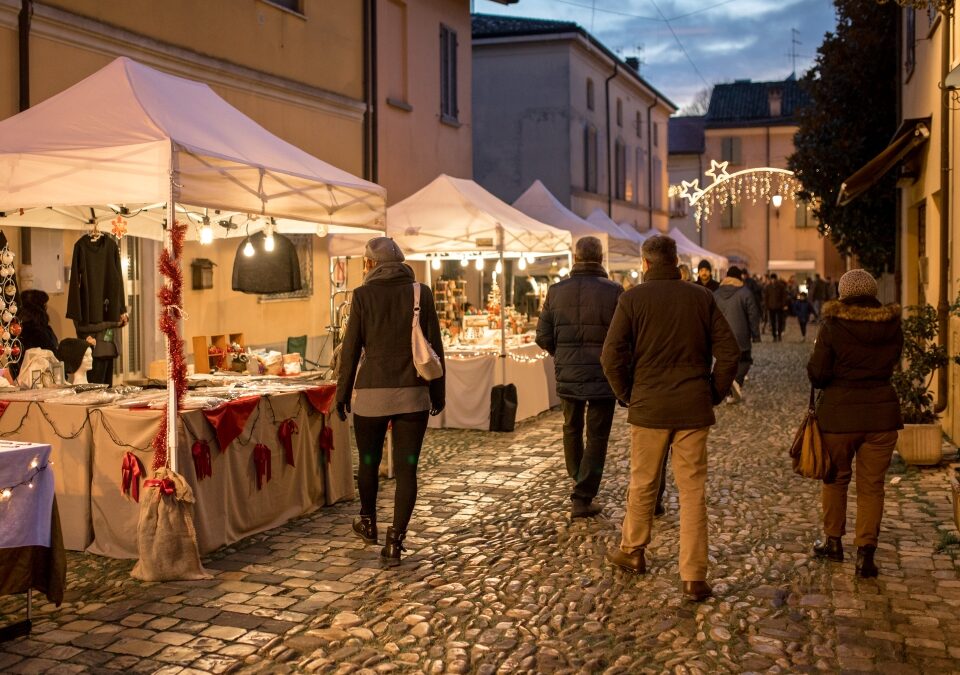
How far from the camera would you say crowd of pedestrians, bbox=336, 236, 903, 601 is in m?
5.76

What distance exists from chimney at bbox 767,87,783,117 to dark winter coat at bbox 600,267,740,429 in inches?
1922

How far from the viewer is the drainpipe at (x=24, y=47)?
9727mm

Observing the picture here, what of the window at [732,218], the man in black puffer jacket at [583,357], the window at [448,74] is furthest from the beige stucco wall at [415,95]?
the window at [732,218]

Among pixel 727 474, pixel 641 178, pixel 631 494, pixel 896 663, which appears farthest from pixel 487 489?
pixel 641 178

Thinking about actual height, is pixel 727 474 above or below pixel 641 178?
below

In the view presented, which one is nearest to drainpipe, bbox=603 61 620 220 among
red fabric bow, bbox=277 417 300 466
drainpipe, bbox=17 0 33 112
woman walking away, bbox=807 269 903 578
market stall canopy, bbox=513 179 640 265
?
market stall canopy, bbox=513 179 640 265

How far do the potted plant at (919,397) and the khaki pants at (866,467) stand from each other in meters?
3.45

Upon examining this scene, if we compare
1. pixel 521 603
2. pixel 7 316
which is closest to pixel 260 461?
pixel 7 316

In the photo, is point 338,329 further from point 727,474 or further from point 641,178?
point 641,178

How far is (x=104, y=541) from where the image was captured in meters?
6.82

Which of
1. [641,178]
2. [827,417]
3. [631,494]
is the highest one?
[641,178]

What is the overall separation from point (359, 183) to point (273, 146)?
792mm

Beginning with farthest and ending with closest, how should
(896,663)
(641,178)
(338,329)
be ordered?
1. (641,178)
2. (338,329)
3. (896,663)

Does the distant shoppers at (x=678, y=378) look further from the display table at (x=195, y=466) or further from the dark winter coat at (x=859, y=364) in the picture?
the display table at (x=195, y=466)
